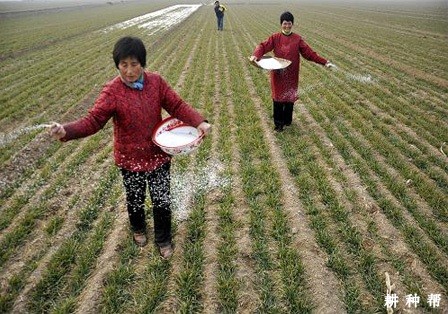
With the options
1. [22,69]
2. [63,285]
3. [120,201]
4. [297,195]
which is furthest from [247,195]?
[22,69]

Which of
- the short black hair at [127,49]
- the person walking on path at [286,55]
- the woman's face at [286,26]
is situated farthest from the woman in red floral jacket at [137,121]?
the woman's face at [286,26]

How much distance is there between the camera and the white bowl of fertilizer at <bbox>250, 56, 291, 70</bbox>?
6.06 m

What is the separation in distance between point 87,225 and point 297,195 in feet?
8.56

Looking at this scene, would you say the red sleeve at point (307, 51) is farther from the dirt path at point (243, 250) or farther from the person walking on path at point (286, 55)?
the dirt path at point (243, 250)

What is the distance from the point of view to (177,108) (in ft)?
10.6

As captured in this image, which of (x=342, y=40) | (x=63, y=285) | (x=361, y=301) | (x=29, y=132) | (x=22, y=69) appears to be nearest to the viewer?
(x=361, y=301)

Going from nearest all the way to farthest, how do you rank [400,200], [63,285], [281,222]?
[63,285], [281,222], [400,200]

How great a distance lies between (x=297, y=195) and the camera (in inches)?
186

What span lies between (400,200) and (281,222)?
165cm

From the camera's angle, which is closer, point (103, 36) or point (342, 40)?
point (342, 40)

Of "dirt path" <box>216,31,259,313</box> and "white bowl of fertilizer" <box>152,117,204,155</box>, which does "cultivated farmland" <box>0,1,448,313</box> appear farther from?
"white bowl of fertilizer" <box>152,117,204,155</box>

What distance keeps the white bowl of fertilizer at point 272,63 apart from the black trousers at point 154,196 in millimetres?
3302

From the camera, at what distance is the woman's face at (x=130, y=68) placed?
2.82 m

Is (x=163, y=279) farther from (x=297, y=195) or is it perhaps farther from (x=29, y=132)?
(x=29, y=132)
